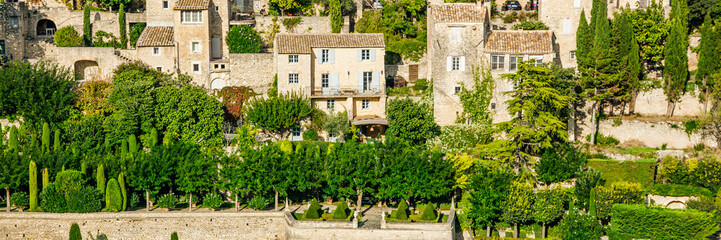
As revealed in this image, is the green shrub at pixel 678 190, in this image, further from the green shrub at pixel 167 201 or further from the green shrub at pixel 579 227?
the green shrub at pixel 167 201

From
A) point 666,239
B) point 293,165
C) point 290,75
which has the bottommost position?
point 666,239

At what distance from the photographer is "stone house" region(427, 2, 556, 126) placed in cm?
6375

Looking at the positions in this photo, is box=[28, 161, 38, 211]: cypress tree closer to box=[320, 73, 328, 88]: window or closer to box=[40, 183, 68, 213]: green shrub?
box=[40, 183, 68, 213]: green shrub

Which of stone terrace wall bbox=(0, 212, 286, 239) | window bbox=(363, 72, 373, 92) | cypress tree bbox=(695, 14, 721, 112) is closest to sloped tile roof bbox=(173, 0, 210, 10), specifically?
window bbox=(363, 72, 373, 92)

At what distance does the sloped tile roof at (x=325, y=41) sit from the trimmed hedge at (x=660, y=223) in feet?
61.3

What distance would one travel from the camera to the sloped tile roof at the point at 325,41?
65.3 meters

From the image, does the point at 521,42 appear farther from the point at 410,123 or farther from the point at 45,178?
the point at 45,178

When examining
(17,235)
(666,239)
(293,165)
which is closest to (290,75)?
(293,165)

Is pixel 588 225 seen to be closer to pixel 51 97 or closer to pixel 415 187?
pixel 415 187

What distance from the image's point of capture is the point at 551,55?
63.2 meters

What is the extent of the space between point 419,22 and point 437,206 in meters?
19.8

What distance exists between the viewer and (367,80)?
6619 cm

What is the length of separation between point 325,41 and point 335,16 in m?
6.18

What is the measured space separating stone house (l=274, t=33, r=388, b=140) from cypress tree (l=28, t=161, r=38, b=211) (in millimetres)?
15791
